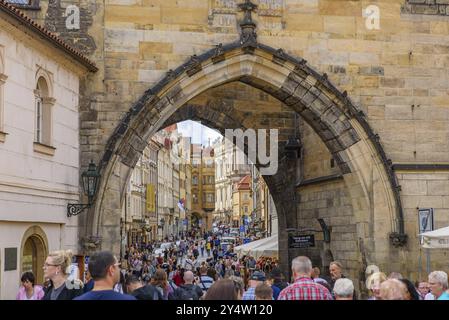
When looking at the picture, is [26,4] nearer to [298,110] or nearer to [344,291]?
[298,110]

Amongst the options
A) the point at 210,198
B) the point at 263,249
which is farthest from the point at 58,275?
the point at 210,198

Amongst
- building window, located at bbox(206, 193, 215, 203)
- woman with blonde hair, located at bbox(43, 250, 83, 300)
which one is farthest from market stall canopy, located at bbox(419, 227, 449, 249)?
building window, located at bbox(206, 193, 215, 203)

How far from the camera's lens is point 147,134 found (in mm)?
14234

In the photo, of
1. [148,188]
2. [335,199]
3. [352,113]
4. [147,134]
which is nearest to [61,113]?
[147,134]

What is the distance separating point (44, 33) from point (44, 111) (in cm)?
137

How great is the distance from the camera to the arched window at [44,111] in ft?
39.5

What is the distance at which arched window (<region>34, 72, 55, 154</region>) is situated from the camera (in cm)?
1203

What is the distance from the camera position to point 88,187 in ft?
43.2

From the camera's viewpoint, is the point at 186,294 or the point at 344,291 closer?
the point at 344,291

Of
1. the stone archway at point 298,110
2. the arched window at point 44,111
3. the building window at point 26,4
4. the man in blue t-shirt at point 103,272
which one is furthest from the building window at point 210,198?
the man in blue t-shirt at point 103,272

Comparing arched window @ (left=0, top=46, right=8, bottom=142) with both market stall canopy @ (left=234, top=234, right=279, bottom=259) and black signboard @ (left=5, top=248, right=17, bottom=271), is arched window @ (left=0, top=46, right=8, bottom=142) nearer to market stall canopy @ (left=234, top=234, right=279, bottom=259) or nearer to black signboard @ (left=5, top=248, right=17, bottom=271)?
black signboard @ (left=5, top=248, right=17, bottom=271)

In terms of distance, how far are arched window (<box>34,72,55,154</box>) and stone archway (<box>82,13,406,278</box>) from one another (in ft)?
5.78

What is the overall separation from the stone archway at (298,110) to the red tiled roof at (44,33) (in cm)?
124
